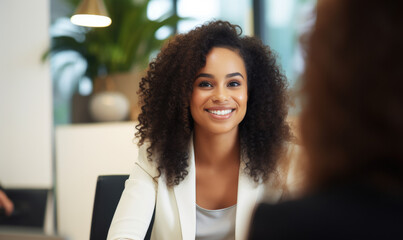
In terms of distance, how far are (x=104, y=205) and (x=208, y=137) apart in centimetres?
47

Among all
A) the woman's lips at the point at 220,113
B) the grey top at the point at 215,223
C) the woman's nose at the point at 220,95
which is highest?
the woman's nose at the point at 220,95

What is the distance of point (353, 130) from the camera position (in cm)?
61

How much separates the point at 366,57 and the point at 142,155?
123 centimetres

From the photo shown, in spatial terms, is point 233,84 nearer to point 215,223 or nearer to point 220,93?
point 220,93

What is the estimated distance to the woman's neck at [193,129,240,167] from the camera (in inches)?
66.9

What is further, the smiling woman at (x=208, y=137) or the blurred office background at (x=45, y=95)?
the blurred office background at (x=45, y=95)

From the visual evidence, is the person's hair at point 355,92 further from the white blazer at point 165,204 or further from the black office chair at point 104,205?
the black office chair at point 104,205

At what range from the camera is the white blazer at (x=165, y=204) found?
4.87 ft

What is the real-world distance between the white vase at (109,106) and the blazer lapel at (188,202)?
6.54ft

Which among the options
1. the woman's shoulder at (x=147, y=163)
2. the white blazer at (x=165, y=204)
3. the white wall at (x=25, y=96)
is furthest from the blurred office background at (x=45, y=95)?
the white blazer at (x=165, y=204)

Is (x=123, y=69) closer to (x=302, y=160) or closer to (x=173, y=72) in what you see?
(x=173, y=72)

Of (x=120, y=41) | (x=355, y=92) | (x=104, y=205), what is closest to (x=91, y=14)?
(x=120, y=41)

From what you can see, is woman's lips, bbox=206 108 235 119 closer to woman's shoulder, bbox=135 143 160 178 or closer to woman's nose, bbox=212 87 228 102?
woman's nose, bbox=212 87 228 102

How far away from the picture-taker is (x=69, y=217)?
347cm
